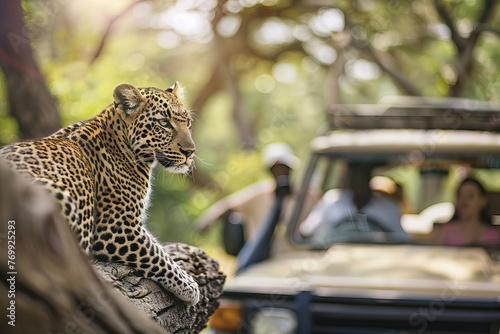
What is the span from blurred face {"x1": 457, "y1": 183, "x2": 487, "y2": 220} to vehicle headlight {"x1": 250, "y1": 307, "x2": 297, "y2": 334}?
1054mm

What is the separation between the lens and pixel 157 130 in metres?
1.59

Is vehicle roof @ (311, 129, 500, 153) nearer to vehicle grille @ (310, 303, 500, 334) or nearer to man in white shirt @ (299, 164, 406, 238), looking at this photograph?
man in white shirt @ (299, 164, 406, 238)

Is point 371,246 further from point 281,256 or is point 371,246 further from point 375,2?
point 375,2

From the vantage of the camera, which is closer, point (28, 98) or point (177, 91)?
point (177, 91)

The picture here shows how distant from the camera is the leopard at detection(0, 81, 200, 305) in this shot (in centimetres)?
152

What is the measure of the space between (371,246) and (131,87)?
10.9ft

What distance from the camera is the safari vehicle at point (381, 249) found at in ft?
13.1

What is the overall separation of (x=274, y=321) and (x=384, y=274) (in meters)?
0.52

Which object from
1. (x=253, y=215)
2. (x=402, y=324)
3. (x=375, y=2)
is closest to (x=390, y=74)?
(x=375, y=2)

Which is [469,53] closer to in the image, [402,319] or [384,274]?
[384,274]

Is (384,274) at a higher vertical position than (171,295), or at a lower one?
higher

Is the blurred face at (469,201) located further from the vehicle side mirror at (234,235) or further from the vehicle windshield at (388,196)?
the vehicle side mirror at (234,235)

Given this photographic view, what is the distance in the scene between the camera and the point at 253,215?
9.73 meters

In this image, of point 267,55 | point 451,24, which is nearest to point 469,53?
point 451,24
